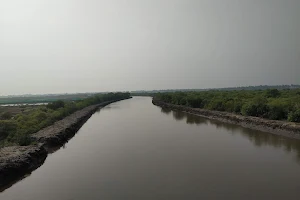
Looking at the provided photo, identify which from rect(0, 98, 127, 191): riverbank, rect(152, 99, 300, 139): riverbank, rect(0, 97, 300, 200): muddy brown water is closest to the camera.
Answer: rect(0, 97, 300, 200): muddy brown water

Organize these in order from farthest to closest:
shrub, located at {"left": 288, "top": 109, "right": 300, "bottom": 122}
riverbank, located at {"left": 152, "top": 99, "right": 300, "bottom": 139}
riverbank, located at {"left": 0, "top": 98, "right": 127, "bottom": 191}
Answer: shrub, located at {"left": 288, "top": 109, "right": 300, "bottom": 122} < riverbank, located at {"left": 152, "top": 99, "right": 300, "bottom": 139} < riverbank, located at {"left": 0, "top": 98, "right": 127, "bottom": 191}

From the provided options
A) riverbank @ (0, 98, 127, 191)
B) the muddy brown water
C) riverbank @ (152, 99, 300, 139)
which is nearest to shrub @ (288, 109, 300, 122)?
riverbank @ (152, 99, 300, 139)

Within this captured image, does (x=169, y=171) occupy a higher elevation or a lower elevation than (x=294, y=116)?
lower

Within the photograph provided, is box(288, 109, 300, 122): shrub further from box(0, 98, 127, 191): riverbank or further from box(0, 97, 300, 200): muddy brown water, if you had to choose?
box(0, 98, 127, 191): riverbank

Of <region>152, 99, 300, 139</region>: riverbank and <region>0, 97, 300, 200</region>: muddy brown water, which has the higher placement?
<region>152, 99, 300, 139</region>: riverbank

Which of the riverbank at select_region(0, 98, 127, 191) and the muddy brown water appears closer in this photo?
the muddy brown water

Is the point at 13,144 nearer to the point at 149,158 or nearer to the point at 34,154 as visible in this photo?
the point at 34,154

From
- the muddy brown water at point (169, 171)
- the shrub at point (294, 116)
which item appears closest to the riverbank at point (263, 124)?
the shrub at point (294, 116)

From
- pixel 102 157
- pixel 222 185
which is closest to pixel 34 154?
pixel 102 157

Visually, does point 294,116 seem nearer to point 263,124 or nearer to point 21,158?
point 263,124

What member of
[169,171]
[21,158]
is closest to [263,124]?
[169,171]
